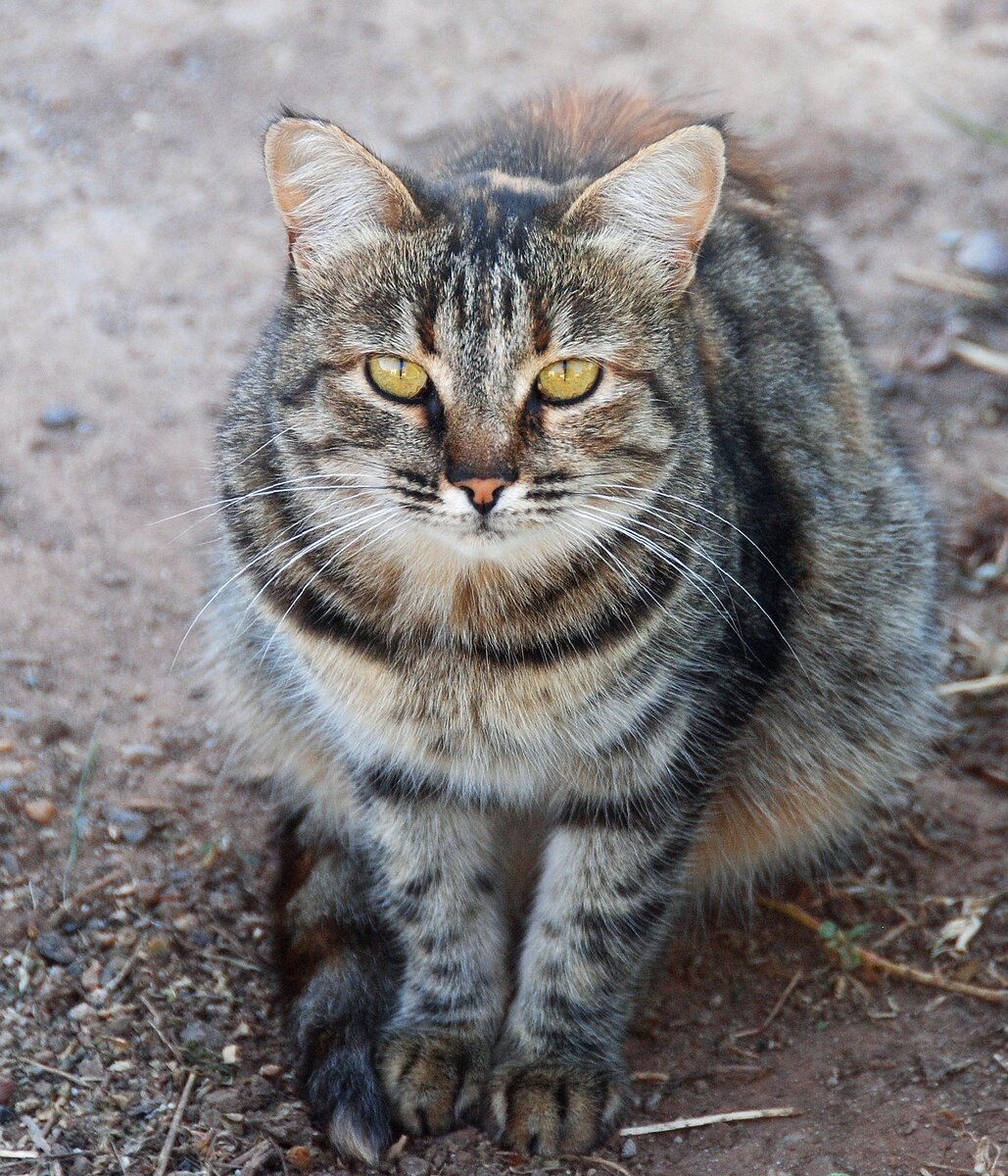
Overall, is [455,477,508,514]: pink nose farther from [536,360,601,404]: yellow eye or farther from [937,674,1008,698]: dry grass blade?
[937,674,1008,698]: dry grass blade

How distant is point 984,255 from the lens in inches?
173

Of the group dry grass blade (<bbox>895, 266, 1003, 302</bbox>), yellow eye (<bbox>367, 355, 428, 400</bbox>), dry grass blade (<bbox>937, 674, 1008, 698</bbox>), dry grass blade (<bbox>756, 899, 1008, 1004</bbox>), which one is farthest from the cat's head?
dry grass blade (<bbox>895, 266, 1003, 302</bbox>)

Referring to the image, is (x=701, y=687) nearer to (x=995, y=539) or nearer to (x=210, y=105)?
(x=995, y=539)

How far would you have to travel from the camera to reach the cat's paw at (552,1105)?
7.68 ft

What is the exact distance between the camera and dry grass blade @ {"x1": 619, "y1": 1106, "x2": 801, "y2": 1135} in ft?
7.82

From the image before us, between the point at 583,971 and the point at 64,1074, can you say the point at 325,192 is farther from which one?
the point at 64,1074

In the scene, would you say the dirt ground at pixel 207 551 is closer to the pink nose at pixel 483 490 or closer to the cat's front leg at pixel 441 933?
the cat's front leg at pixel 441 933

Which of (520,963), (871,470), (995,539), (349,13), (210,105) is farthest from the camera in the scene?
(349,13)

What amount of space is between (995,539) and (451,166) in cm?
184

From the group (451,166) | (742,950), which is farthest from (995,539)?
(451,166)

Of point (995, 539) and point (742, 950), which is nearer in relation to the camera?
point (742, 950)

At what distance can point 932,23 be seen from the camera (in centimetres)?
517

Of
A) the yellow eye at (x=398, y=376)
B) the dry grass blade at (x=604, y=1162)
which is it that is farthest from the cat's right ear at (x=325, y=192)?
the dry grass blade at (x=604, y=1162)

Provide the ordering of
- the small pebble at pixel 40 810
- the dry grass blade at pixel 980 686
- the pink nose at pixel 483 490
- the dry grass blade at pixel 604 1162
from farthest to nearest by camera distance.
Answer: the dry grass blade at pixel 980 686 < the small pebble at pixel 40 810 < the dry grass blade at pixel 604 1162 < the pink nose at pixel 483 490
